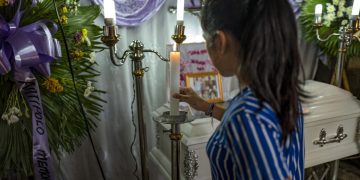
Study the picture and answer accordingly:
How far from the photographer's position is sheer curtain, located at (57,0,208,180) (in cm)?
150

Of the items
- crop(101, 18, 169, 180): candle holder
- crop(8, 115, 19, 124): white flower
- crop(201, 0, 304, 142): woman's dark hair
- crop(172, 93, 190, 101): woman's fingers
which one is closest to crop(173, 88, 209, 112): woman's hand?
crop(172, 93, 190, 101): woman's fingers

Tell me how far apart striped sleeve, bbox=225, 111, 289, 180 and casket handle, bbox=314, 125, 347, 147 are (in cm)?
95

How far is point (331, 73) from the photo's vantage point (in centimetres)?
207

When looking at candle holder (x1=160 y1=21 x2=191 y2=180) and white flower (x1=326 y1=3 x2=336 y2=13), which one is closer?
candle holder (x1=160 y1=21 x2=191 y2=180)

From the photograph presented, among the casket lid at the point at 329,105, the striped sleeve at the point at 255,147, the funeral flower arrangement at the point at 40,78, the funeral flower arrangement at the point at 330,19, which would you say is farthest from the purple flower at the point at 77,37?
the funeral flower arrangement at the point at 330,19

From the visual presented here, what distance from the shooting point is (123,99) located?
1.55m

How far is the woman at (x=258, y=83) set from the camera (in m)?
0.58

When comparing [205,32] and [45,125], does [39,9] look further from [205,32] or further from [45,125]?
[205,32]

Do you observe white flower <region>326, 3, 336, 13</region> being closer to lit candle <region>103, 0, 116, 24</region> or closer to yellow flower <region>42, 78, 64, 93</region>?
lit candle <region>103, 0, 116, 24</region>

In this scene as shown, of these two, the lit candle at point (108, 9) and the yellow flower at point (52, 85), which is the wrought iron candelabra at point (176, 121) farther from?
the yellow flower at point (52, 85)

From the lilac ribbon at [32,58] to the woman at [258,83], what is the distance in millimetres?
482

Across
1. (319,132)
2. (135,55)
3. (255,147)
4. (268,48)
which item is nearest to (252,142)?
(255,147)

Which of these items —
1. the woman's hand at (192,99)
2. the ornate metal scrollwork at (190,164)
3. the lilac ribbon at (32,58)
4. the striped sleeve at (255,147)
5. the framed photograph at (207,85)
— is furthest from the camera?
the framed photograph at (207,85)

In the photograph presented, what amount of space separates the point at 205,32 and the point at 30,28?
19.4 inches
